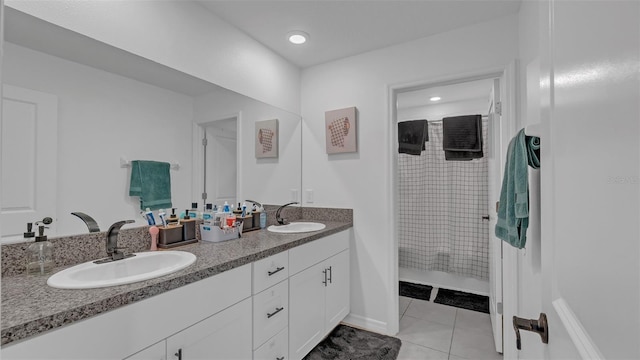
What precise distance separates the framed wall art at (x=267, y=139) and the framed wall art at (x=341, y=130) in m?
0.45

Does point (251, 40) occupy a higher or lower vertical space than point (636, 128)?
higher

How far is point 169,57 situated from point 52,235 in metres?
1.04

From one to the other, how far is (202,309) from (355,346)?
1356mm

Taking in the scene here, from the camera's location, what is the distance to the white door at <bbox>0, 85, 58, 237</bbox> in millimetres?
1149

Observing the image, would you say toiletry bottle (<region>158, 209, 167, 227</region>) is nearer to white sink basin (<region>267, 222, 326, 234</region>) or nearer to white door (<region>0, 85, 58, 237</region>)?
white door (<region>0, 85, 58, 237</region>)

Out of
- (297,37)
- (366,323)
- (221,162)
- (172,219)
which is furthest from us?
(366,323)

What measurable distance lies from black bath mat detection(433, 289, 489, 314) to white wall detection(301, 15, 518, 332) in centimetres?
90

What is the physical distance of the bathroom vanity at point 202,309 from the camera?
873 millimetres

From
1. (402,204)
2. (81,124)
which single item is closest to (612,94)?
(81,124)

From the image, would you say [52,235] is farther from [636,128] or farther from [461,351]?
[461,351]

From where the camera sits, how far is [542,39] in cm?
75

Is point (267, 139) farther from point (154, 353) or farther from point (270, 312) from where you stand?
point (154, 353)

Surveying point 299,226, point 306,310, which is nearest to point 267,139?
point 299,226

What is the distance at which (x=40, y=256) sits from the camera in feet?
3.92
